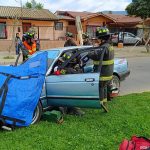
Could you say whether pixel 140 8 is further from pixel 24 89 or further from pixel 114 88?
pixel 24 89

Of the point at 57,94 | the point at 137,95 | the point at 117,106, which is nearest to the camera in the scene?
the point at 57,94

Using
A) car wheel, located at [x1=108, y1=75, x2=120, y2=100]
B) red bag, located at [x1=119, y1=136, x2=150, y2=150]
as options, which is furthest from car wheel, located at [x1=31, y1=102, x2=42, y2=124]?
red bag, located at [x1=119, y1=136, x2=150, y2=150]

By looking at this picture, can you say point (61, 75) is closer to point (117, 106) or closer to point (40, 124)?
point (40, 124)

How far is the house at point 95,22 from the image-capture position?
3978 centimetres

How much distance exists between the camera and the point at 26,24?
33.6 metres

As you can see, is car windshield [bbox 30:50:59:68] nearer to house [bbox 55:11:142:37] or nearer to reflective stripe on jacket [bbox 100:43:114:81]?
reflective stripe on jacket [bbox 100:43:114:81]

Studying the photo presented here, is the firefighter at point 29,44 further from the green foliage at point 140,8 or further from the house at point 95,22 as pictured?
the green foliage at point 140,8

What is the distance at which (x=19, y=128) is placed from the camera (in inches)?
232

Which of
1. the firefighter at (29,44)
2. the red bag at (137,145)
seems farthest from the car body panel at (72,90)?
the firefighter at (29,44)

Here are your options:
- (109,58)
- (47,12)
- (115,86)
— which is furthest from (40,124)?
(47,12)

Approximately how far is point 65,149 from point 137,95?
4.16 metres

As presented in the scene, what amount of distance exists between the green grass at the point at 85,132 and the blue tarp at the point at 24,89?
1.02ft

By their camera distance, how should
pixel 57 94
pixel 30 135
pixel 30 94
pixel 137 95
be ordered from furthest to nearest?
pixel 137 95
pixel 57 94
pixel 30 94
pixel 30 135

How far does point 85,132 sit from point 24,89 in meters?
1.30
